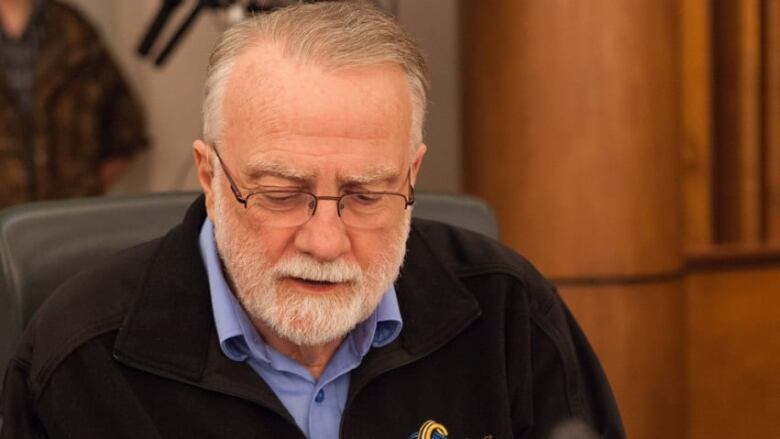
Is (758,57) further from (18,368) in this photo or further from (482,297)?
(18,368)

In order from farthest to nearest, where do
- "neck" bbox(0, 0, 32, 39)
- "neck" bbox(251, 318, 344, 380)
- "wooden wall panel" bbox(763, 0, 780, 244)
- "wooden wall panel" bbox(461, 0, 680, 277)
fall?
1. "neck" bbox(0, 0, 32, 39)
2. "wooden wall panel" bbox(763, 0, 780, 244)
3. "wooden wall panel" bbox(461, 0, 680, 277)
4. "neck" bbox(251, 318, 344, 380)

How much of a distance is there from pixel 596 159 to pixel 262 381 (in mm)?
1480

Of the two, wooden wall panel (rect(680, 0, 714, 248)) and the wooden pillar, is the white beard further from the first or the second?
wooden wall panel (rect(680, 0, 714, 248))

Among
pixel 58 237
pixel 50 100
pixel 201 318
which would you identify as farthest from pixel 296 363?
pixel 50 100

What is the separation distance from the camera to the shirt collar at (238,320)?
5.32 ft

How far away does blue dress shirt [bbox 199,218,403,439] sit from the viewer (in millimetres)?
1630

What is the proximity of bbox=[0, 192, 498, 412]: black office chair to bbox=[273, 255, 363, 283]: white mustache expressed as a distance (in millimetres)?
328

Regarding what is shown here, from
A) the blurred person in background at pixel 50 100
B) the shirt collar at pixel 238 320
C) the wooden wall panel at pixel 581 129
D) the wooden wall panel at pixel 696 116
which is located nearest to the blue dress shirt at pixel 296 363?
the shirt collar at pixel 238 320

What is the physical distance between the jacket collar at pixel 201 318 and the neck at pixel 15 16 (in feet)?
7.70

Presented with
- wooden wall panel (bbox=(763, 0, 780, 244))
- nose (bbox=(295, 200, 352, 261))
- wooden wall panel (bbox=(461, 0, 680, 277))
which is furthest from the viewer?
wooden wall panel (bbox=(763, 0, 780, 244))

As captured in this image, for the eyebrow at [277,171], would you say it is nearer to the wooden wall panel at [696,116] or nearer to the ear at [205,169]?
the ear at [205,169]

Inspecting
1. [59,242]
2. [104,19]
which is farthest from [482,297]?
[104,19]

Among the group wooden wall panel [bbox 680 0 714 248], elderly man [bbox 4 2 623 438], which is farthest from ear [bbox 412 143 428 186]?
wooden wall panel [bbox 680 0 714 248]

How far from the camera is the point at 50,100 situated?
3.97 metres
